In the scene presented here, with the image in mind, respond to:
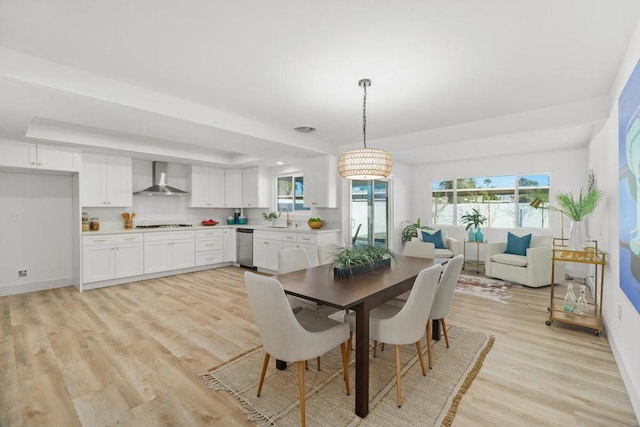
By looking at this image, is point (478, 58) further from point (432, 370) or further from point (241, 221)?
point (241, 221)

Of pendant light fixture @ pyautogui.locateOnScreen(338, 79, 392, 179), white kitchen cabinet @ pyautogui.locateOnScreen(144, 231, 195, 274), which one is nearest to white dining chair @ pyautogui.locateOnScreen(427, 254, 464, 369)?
pendant light fixture @ pyautogui.locateOnScreen(338, 79, 392, 179)

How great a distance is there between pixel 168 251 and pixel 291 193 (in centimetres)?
265

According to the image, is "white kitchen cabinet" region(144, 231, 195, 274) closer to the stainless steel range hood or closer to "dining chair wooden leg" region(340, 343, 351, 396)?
the stainless steel range hood

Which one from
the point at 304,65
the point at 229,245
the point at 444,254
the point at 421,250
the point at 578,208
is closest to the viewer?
the point at 304,65

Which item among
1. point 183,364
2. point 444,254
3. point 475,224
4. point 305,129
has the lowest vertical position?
point 183,364

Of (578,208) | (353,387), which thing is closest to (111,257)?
(353,387)

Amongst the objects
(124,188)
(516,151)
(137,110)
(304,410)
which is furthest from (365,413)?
(516,151)

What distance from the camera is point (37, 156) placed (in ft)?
14.1

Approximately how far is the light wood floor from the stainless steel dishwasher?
218 centimetres

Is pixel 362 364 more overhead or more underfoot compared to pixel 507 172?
more underfoot

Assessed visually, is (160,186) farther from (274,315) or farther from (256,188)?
(274,315)

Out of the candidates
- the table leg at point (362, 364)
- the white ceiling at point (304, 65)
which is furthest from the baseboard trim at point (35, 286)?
the table leg at point (362, 364)

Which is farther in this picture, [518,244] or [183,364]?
[518,244]

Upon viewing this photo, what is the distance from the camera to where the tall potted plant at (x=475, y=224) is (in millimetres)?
6203
